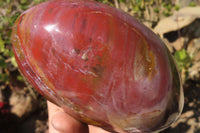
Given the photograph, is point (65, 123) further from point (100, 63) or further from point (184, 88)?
point (184, 88)

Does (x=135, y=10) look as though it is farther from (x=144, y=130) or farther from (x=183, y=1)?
(x=144, y=130)

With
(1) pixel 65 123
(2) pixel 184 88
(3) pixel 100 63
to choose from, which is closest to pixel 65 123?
(1) pixel 65 123

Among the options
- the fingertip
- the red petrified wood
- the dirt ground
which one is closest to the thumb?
the fingertip

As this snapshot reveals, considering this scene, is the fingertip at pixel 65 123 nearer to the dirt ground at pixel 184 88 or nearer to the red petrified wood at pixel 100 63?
the red petrified wood at pixel 100 63

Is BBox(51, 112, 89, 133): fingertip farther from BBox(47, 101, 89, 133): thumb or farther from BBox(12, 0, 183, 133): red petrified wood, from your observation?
BBox(12, 0, 183, 133): red petrified wood

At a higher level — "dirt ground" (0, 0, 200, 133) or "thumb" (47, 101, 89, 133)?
"thumb" (47, 101, 89, 133)

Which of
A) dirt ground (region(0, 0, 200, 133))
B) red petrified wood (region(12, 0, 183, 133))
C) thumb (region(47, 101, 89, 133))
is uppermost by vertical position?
red petrified wood (region(12, 0, 183, 133))

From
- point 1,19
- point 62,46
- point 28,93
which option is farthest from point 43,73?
point 28,93

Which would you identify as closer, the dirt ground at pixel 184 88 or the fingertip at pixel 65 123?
the fingertip at pixel 65 123

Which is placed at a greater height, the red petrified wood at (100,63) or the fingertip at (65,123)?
the red petrified wood at (100,63)

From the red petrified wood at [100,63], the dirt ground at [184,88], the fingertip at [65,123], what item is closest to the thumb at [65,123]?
the fingertip at [65,123]

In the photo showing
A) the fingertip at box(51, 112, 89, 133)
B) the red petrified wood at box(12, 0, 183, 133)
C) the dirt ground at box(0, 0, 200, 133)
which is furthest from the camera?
the dirt ground at box(0, 0, 200, 133)
